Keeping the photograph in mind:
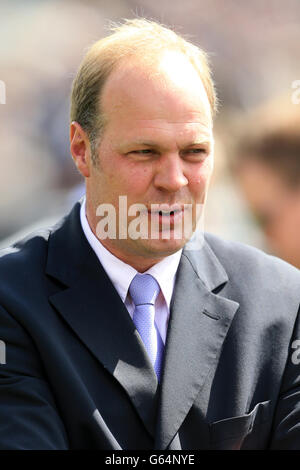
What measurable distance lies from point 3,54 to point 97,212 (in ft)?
5.21

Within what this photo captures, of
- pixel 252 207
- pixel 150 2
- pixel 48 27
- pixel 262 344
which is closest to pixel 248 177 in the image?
pixel 252 207

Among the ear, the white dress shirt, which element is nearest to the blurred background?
the ear

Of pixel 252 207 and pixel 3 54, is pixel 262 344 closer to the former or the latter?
pixel 252 207

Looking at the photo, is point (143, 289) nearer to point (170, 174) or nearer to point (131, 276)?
point (131, 276)

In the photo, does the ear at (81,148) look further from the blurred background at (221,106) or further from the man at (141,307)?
the blurred background at (221,106)

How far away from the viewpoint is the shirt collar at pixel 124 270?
180 cm

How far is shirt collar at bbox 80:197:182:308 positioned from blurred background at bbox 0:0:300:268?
131cm

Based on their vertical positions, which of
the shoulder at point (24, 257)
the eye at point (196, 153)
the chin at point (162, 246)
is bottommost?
the shoulder at point (24, 257)

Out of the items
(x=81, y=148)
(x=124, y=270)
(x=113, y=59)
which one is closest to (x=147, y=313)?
(x=124, y=270)

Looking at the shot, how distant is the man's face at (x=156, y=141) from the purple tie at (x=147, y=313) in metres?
0.08

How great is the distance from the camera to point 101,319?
5.63 feet

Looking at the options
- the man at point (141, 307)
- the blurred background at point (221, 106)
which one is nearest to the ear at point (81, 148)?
the man at point (141, 307)

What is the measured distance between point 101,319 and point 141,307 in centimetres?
11

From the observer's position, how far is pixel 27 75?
314 centimetres
